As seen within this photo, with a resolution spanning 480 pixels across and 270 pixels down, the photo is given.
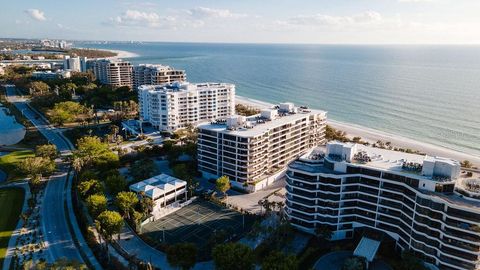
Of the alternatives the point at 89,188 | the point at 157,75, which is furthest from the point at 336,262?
the point at 157,75

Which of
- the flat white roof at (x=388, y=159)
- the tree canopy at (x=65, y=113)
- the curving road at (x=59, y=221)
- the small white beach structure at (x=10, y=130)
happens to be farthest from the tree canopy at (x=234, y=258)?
the tree canopy at (x=65, y=113)

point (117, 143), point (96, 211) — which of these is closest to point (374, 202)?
point (96, 211)

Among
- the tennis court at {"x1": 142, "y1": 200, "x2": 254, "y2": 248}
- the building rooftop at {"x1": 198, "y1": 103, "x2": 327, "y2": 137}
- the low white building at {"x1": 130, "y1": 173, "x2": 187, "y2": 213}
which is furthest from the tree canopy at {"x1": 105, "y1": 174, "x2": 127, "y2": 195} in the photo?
the building rooftop at {"x1": 198, "y1": 103, "x2": 327, "y2": 137}

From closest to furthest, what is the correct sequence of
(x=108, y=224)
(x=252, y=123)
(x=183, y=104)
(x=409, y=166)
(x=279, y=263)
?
1. (x=279, y=263)
2. (x=409, y=166)
3. (x=108, y=224)
4. (x=252, y=123)
5. (x=183, y=104)

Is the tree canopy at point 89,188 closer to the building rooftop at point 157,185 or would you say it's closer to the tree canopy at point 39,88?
the building rooftop at point 157,185

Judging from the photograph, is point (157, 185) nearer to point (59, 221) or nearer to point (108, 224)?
point (108, 224)

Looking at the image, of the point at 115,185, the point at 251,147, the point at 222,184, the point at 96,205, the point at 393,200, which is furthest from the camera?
the point at 251,147

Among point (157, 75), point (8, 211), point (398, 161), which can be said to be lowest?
point (8, 211)

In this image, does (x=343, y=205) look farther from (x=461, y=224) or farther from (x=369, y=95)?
(x=369, y=95)
